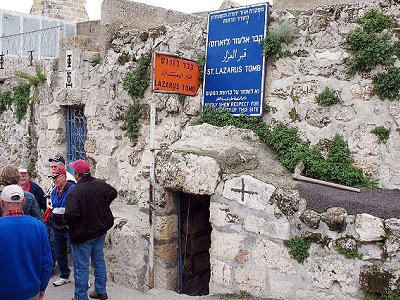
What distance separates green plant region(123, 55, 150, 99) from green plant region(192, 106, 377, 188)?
1700mm

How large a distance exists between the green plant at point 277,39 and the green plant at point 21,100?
17.9 feet

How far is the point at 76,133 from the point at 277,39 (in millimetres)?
4166

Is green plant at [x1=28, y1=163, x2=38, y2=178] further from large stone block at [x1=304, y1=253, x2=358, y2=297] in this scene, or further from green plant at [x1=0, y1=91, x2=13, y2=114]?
large stone block at [x1=304, y1=253, x2=358, y2=297]

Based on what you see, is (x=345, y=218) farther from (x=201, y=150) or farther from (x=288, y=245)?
(x=201, y=150)

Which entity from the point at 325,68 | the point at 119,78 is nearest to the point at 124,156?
the point at 119,78

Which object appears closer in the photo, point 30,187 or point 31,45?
point 30,187

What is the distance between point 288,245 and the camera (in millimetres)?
4121

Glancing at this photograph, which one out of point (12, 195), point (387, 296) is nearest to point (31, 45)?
point (12, 195)

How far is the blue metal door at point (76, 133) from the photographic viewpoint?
7.73 meters

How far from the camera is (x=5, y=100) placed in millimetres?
9453

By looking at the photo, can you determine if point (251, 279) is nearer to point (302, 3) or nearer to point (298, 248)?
point (298, 248)

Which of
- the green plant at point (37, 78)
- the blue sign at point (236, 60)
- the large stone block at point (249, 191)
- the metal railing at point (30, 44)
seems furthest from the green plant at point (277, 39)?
the metal railing at point (30, 44)

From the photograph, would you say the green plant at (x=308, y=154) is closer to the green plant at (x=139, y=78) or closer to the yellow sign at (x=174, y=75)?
the yellow sign at (x=174, y=75)

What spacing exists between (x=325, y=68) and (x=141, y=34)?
9.48 ft
